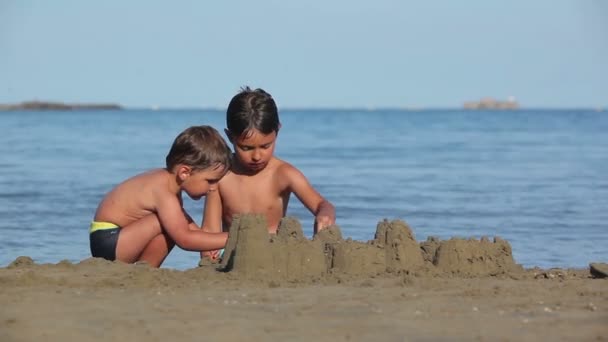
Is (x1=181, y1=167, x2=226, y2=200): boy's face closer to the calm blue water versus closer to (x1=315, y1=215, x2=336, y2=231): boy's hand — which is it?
(x1=315, y1=215, x2=336, y2=231): boy's hand

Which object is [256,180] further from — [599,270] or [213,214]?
[599,270]

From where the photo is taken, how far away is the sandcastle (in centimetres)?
437

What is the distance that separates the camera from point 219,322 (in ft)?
11.1

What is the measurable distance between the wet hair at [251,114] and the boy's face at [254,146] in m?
0.03

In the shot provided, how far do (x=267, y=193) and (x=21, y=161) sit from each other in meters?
11.3

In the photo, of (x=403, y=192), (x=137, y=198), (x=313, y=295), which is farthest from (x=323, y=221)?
(x=403, y=192)

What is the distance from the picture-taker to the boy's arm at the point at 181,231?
503 centimetres

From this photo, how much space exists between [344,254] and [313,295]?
2.08 ft

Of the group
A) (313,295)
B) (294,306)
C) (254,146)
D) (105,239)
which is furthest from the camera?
(254,146)

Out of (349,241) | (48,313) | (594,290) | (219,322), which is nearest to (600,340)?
(594,290)

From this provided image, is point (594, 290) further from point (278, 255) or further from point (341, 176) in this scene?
point (341, 176)

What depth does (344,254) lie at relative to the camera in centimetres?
448

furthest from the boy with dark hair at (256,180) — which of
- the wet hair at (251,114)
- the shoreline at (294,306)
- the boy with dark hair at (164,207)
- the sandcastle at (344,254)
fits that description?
the shoreline at (294,306)

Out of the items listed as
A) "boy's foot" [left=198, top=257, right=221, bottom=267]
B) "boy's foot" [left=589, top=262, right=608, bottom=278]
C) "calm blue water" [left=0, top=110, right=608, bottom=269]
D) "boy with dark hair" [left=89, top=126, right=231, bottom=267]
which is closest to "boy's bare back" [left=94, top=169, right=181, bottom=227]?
"boy with dark hair" [left=89, top=126, right=231, bottom=267]
